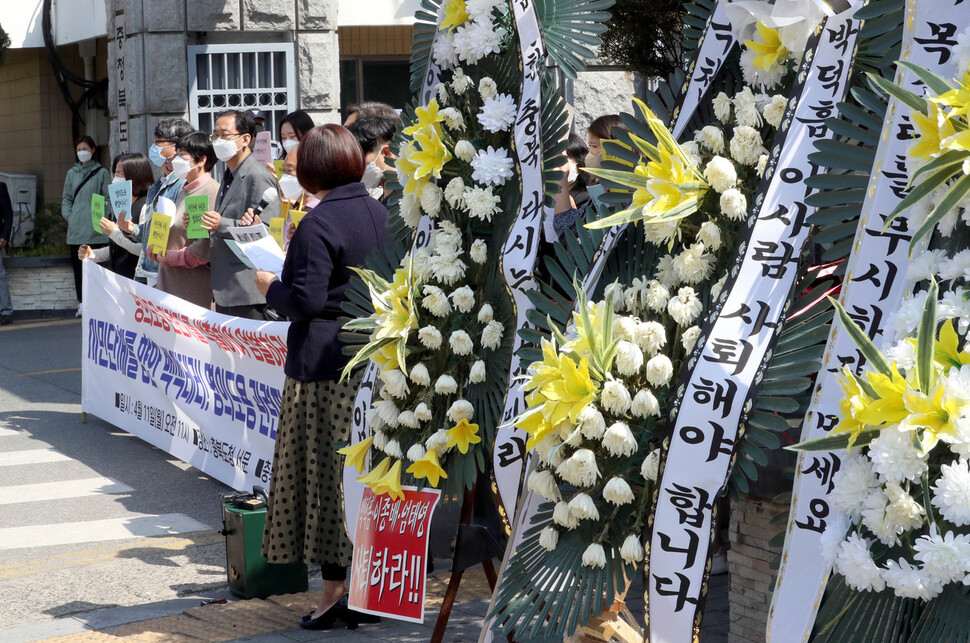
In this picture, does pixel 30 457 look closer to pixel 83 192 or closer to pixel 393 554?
pixel 393 554

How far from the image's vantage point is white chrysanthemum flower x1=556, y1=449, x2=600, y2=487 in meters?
2.83

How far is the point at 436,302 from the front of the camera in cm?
378

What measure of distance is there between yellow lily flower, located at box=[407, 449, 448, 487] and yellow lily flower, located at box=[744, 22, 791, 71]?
1.56 metres

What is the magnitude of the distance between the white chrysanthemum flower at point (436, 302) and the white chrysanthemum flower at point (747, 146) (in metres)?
1.18

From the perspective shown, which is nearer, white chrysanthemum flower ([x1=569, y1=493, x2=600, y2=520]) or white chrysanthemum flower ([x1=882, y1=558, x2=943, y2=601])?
white chrysanthemum flower ([x1=882, y1=558, x2=943, y2=601])

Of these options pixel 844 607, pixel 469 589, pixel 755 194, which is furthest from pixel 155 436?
pixel 844 607

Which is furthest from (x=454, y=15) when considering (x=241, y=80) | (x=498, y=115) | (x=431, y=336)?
(x=241, y=80)

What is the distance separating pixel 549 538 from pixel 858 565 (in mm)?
951

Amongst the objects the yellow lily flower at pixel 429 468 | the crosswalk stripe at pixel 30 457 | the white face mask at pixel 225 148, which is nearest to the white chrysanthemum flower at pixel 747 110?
the yellow lily flower at pixel 429 468

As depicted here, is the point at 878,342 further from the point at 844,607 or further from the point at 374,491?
the point at 374,491

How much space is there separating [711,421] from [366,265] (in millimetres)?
1938

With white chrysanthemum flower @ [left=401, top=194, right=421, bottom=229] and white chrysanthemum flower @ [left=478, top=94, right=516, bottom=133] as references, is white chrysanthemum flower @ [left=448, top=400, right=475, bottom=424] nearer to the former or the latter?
white chrysanthemum flower @ [left=401, top=194, right=421, bottom=229]

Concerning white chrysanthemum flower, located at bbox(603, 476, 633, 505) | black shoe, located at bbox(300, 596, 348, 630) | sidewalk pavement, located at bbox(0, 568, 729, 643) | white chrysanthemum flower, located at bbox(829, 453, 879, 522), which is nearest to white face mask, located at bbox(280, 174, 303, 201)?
sidewalk pavement, located at bbox(0, 568, 729, 643)

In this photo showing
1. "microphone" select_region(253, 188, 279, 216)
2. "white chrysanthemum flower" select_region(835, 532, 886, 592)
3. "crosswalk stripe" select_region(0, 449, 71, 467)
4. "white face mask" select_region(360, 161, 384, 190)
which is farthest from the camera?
"crosswalk stripe" select_region(0, 449, 71, 467)
